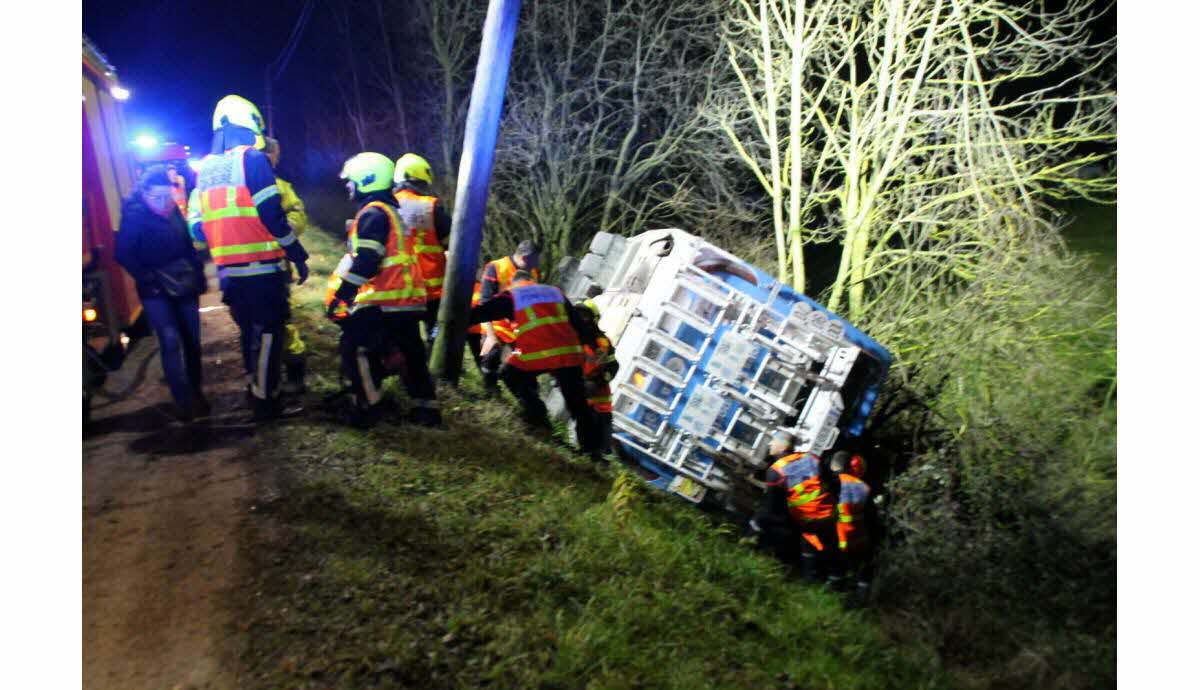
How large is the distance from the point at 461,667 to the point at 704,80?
8903mm

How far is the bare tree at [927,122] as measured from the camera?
6.04 m

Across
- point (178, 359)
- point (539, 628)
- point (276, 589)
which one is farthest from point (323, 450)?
point (539, 628)

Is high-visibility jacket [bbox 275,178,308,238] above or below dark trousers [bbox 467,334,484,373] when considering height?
above

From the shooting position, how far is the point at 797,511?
502cm

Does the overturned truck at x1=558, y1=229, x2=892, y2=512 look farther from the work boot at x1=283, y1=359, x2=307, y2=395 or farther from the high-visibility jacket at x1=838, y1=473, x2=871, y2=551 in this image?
the work boot at x1=283, y1=359, x2=307, y2=395

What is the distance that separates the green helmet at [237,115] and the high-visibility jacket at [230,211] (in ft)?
0.56

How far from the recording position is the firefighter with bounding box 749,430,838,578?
4.91 m

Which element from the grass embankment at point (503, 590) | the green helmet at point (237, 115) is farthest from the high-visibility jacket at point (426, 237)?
the grass embankment at point (503, 590)

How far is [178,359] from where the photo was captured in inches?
176

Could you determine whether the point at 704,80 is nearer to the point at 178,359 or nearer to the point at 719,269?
the point at 719,269

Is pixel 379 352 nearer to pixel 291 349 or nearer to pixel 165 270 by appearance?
pixel 291 349

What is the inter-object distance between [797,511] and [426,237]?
3.24m

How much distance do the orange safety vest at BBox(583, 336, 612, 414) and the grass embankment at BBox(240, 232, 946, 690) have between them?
59 centimetres

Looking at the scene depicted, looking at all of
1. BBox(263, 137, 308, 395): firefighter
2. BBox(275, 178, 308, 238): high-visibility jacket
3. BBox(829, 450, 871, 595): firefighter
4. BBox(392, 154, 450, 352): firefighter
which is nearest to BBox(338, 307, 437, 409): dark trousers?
BBox(392, 154, 450, 352): firefighter
